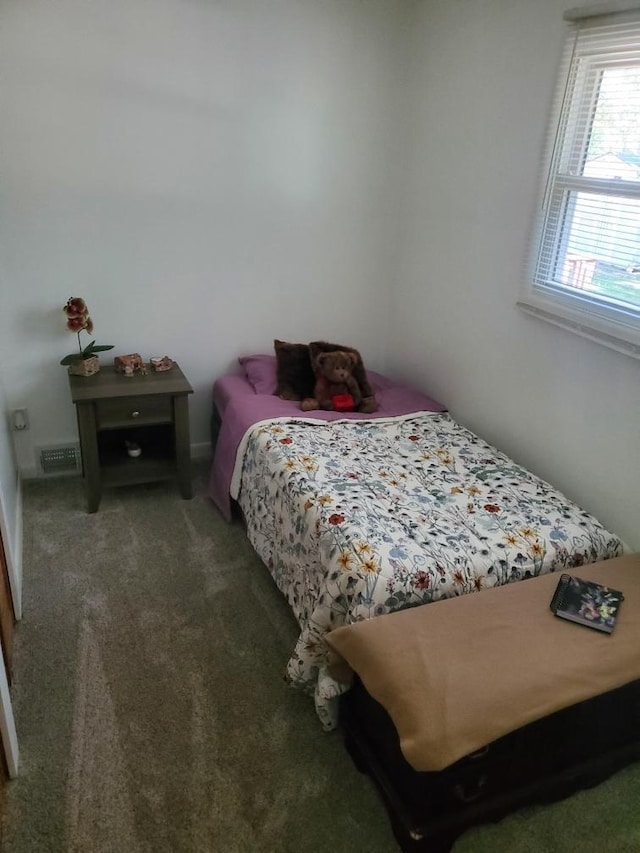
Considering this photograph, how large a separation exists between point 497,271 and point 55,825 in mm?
2402

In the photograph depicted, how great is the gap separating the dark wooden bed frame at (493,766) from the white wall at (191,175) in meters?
2.03

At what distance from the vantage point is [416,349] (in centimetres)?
326

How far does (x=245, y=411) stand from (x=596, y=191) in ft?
5.17

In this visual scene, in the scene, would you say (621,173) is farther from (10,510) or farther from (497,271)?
(10,510)

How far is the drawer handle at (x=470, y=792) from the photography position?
4.77 ft

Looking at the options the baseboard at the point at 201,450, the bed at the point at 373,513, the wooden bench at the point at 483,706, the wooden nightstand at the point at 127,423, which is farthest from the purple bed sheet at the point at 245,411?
the wooden bench at the point at 483,706

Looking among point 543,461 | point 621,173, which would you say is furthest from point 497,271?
point 543,461

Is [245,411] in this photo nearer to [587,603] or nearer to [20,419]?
[20,419]

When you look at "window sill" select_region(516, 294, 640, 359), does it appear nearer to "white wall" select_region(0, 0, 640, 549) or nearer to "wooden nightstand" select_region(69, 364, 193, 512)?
"white wall" select_region(0, 0, 640, 549)

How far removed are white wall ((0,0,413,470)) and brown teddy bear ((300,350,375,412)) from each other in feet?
1.65

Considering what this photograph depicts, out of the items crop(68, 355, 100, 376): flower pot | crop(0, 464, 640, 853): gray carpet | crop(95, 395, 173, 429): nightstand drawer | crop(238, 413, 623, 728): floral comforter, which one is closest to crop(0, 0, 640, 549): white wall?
crop(68, 355, 100, 376): flower pot

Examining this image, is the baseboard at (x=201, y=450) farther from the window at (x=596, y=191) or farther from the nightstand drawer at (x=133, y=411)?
the window at (x=596, y=191)

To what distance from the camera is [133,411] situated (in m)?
2.71

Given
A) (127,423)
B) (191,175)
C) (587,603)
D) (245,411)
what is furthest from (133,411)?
(587,603)
